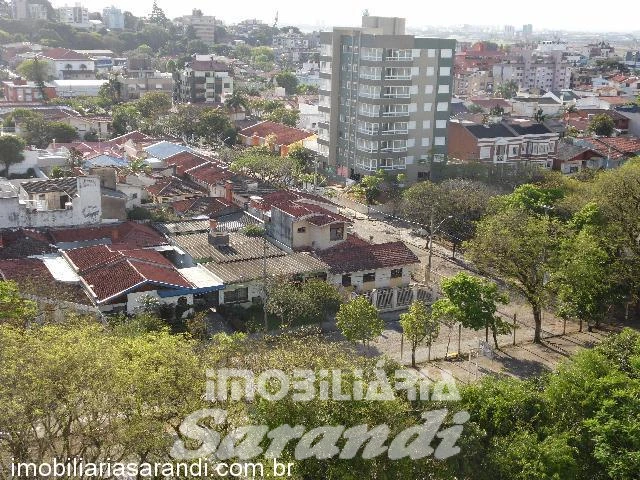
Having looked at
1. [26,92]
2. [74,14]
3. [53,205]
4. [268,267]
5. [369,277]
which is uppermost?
[74,14]

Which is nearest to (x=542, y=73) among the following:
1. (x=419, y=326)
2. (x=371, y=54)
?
(x=371, y=54)

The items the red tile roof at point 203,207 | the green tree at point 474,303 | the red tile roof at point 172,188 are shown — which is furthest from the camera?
the red tile roof at point 172,188

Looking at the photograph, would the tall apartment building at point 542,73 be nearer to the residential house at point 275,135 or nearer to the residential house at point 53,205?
the residential house at point 275,135

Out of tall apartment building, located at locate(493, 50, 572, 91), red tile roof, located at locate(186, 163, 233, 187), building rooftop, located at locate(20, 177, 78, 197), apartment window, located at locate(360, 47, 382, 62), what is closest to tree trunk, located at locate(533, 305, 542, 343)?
building rooftop, located at locate(20, 177, 78, 197)

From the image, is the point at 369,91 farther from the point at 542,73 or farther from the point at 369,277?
the point at 542,73

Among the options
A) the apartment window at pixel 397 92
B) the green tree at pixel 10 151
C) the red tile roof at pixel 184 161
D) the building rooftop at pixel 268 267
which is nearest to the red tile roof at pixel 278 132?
the red tile roof at pixel 184 161

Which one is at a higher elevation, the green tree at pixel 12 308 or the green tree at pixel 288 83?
the green tree at pixel 288 83

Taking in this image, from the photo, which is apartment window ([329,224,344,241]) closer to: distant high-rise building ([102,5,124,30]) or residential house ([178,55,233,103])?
residential house ([178,55,233,103])

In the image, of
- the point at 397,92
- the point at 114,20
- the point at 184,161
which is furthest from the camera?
the point at 114,20
